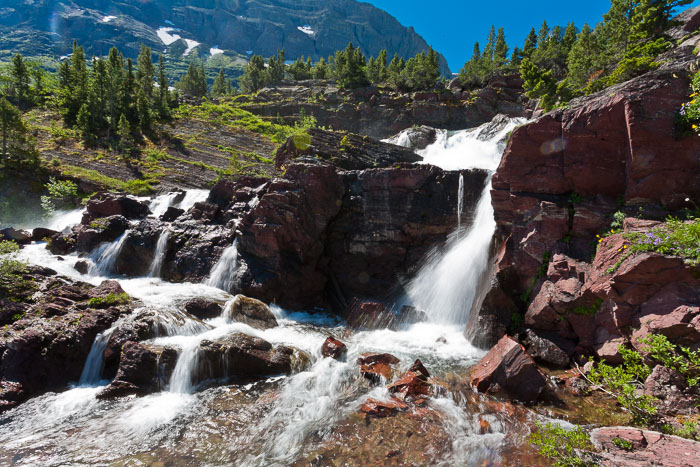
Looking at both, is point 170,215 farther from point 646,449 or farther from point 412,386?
point 646,449

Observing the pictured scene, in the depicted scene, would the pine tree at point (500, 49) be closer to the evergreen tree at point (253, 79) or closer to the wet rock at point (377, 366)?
the evergreen tree at point (253, 79)

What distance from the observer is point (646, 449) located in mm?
6070

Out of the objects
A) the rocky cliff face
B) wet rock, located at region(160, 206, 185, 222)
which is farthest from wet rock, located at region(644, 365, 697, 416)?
wet rock, located at region(160, 206, 185, 222)

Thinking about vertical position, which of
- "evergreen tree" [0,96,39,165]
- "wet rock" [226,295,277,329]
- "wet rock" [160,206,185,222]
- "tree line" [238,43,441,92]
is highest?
"tree line" [238,43,441,92]

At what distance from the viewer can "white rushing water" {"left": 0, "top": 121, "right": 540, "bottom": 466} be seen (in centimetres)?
772

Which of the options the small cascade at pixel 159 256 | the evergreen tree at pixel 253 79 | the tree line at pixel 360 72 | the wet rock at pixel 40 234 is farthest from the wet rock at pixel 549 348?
the evergreen tree at pixel 253 79

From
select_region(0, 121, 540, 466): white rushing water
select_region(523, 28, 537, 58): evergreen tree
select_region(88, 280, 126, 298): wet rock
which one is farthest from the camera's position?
select_region(523, 28, 537, 58): evergreen tree

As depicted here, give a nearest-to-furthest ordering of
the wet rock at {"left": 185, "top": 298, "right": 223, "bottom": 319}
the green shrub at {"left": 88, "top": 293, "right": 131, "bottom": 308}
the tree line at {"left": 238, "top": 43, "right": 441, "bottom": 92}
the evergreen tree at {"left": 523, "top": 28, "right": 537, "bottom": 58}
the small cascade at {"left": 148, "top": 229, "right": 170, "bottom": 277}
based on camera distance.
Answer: the green shrub at {"left": 88, "top": 293, "right": 131, "bottom": 308}, the wet rock at {"left": 185, "top": 298, "right": 223, "bottom": 319}, the small cascade at {"left": 148, "top": 229, "right": 170, "bottom": 277}, the tree line at {"left": 238, "top": 43, "right": 441, "bottom": 92}, the evergreen tree at {"left": 523, "top": 28, "right": 537, "bottom": 58}

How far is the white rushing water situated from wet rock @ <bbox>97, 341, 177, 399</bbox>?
11.7 inches

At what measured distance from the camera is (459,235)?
59.5ft

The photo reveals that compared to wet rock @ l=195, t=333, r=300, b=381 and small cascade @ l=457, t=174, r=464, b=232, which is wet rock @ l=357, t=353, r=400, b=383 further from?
small cascade @ l=457, t=174, r=464, b=232

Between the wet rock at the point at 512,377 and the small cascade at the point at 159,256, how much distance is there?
19848mm

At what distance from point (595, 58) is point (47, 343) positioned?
50.8 metres

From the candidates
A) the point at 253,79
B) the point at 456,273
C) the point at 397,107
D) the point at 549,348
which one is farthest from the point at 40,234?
the point at 253,79
